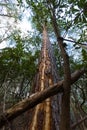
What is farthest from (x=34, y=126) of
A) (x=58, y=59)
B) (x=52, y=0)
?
(x=58, y=59)

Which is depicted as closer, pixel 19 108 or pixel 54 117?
pixel 19 108

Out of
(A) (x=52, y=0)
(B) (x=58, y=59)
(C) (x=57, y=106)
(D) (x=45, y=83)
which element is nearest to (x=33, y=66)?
(B) (x=58, y=59)

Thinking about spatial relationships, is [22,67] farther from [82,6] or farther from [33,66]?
[82,6]

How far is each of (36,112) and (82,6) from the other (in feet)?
3.81

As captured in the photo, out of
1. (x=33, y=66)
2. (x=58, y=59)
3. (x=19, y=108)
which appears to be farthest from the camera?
(x=58, y=59)

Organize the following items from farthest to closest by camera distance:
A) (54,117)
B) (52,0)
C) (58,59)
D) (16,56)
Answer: (58,59), (16,56), (54,117), (52,0)

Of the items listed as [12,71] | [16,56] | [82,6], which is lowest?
[12,71]

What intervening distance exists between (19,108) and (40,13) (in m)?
1.91

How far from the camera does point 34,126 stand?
1.85 meters

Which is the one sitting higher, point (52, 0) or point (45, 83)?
point (52, 0)

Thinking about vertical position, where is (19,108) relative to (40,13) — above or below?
below

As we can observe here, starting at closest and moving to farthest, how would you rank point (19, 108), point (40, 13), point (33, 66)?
1. point (19, 108)
2. point (40, 13)
3. point (33, 66)

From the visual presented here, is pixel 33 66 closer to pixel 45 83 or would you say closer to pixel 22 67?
pixel 22 67

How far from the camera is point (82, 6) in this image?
6.90 feet
